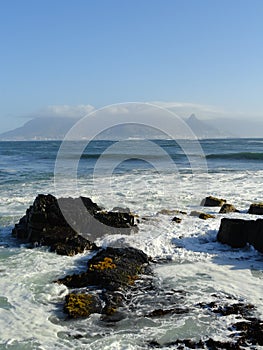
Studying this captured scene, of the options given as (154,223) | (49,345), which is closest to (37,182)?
(154,223)

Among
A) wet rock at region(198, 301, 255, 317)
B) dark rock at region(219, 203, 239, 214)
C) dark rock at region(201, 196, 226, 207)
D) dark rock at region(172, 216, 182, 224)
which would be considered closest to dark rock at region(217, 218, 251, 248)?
dark rock at region(172, 216, 182, 224)

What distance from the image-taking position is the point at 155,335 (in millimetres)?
6180

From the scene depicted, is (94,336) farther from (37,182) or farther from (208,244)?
(37,182)

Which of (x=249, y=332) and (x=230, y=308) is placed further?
(x=230, y=308)

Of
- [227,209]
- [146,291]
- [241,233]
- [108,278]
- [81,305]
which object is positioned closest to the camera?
[81,305]

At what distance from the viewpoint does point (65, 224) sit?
1170cm

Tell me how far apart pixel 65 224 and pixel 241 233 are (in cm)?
479

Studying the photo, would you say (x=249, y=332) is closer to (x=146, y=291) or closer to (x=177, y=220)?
(x=146, y=291)

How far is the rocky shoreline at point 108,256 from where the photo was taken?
6.61m

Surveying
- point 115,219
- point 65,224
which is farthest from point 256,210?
point 65,224

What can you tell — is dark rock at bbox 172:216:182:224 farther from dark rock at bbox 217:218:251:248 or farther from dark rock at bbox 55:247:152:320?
dark rock at bbox 55:247:152:320

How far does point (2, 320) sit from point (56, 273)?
225 cm

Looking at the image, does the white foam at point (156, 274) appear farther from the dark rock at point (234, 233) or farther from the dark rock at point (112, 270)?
the dark rock at point (112, 270)

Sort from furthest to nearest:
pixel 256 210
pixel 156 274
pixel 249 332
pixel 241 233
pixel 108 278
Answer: pixel 256 210, pixel 241 233, pixel 156 274, pixel 108 278, pixel 249 332
